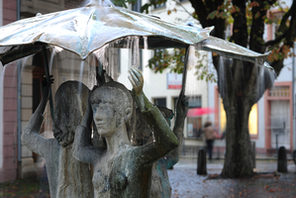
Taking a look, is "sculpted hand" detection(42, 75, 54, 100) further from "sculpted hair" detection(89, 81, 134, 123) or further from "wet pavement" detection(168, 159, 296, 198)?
"wet pavement" detection(168, 159, 296, 198)

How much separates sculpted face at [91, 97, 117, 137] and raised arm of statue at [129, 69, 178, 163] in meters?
0.23

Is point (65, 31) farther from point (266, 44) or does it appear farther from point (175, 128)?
point (266, 44)

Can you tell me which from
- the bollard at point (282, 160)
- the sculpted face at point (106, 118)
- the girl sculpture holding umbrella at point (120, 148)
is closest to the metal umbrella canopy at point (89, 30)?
the girl sculpture holding umbrella at point (120, 148)

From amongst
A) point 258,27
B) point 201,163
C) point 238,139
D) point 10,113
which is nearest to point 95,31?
point 258,27

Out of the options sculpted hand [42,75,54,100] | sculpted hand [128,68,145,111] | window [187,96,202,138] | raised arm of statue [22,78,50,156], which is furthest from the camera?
window [187,96,202,138]

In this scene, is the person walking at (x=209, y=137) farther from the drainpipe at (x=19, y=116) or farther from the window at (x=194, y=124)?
the drainpipe at (x=19, y=116)

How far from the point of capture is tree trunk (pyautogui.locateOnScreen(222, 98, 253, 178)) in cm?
1278

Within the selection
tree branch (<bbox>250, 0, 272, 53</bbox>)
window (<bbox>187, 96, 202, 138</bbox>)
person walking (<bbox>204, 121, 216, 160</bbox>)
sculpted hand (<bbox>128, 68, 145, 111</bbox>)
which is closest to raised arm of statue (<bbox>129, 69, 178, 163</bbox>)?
sculpted hand (<bbox>128, 68, 145, 111</bbox>)

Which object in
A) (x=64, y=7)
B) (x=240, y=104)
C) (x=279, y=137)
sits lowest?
(x=279, y=137)

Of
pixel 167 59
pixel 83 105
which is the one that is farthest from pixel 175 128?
pixel 167 59

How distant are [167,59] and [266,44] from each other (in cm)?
286

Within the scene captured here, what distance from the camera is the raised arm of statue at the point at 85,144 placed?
3191 mm

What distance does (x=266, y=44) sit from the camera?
40.3 feet

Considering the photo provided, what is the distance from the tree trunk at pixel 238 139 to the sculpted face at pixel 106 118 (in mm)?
10026
